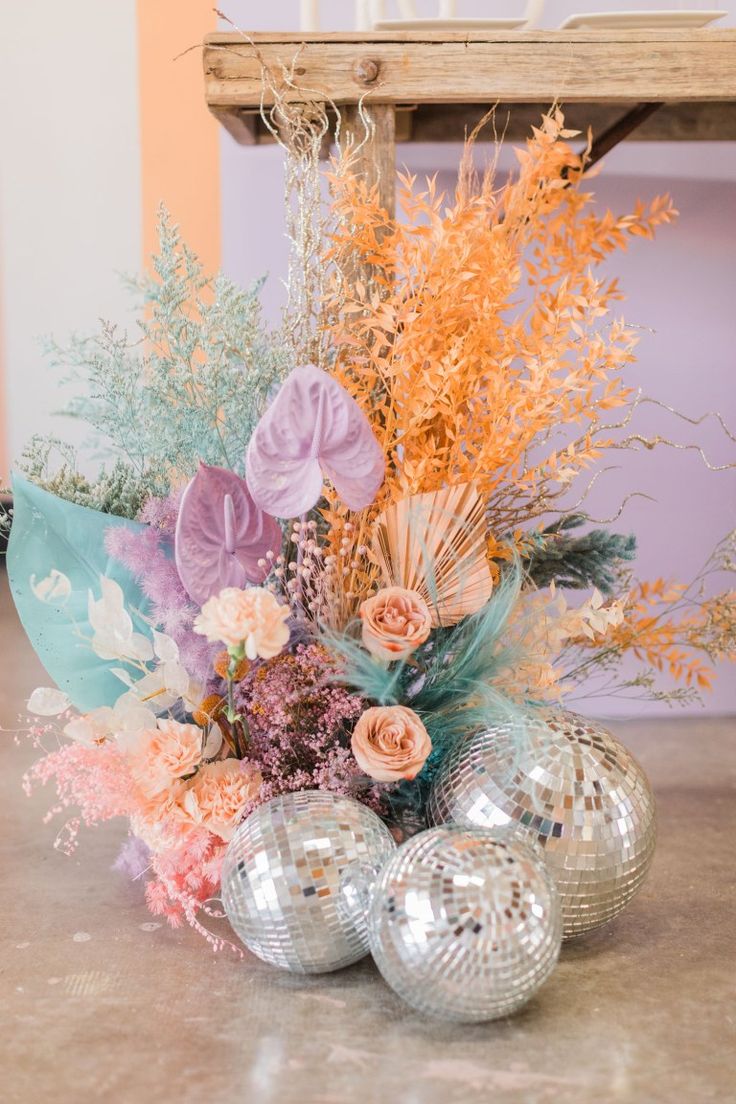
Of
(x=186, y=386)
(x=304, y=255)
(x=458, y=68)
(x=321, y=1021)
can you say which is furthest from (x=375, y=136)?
(x=321, y=1021)

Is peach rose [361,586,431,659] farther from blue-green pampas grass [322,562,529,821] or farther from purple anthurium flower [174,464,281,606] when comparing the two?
purple anthurium flower [174,464,281,606]

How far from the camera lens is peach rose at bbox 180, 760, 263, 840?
3.99ft

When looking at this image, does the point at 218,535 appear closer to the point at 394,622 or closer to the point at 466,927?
the point at 394,622

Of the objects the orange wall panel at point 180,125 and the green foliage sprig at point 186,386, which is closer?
the green foliage sprig at point 186,386

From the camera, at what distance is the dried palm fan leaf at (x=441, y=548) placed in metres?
1.24

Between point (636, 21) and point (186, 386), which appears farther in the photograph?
point (636, 21)

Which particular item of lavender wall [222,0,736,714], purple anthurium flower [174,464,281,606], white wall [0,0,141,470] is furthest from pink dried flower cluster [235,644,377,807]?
white wall [0,0,141,470]

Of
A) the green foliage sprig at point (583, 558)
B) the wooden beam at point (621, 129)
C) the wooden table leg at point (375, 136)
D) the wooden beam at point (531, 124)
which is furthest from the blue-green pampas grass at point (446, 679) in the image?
the wooden beam at point (531, 124)

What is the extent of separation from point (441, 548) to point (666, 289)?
47.8 inches

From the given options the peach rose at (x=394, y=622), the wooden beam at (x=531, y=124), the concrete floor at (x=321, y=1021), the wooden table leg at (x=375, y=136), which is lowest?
the concrete floor at (x=321, y=1021)

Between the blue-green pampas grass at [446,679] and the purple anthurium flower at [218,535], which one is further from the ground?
the purple anthurium flower at [218,535]

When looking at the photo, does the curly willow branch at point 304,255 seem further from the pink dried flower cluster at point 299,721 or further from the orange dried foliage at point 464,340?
the pink dried flower cluster at point 299,721

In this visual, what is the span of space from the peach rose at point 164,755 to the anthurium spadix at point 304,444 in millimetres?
275

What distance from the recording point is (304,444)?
46.1 inches
